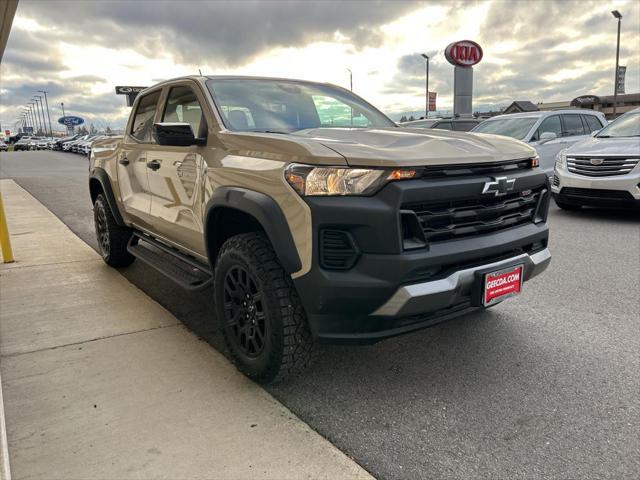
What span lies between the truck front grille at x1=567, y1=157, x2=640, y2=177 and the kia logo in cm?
542

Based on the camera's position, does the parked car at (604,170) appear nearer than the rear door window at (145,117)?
No

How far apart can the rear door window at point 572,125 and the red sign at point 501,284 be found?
8798 mm

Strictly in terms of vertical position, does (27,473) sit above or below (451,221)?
below

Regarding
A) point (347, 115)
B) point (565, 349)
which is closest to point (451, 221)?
point (565, 349)

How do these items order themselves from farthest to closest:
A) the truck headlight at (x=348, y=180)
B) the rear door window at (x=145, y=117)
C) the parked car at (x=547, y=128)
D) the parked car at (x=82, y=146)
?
the parked car at (x=82, y=146) → the parked car at (x=547, y=128) → the rear door window at (x=145, y=117) → the truck headlight at (x=348, y=180)

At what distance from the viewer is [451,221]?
256cm

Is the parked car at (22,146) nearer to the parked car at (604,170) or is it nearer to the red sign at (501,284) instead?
the parked car at (604,170)

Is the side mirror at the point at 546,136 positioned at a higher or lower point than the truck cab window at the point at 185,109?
lower

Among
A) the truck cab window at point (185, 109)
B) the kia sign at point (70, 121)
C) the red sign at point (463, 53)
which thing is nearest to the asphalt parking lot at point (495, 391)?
the truck cab window at point (185, 109)

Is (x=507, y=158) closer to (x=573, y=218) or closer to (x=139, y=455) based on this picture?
(x=139, y=455)

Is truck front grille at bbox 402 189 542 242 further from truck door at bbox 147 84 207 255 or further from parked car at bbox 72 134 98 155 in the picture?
parked car at bbox 72 134 98 155

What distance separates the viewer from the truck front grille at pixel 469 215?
2467 millimetres

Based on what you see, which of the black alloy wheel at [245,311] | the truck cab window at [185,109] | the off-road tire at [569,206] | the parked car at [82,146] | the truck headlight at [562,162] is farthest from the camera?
the parked car at [82,146]

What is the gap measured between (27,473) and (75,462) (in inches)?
7.5
